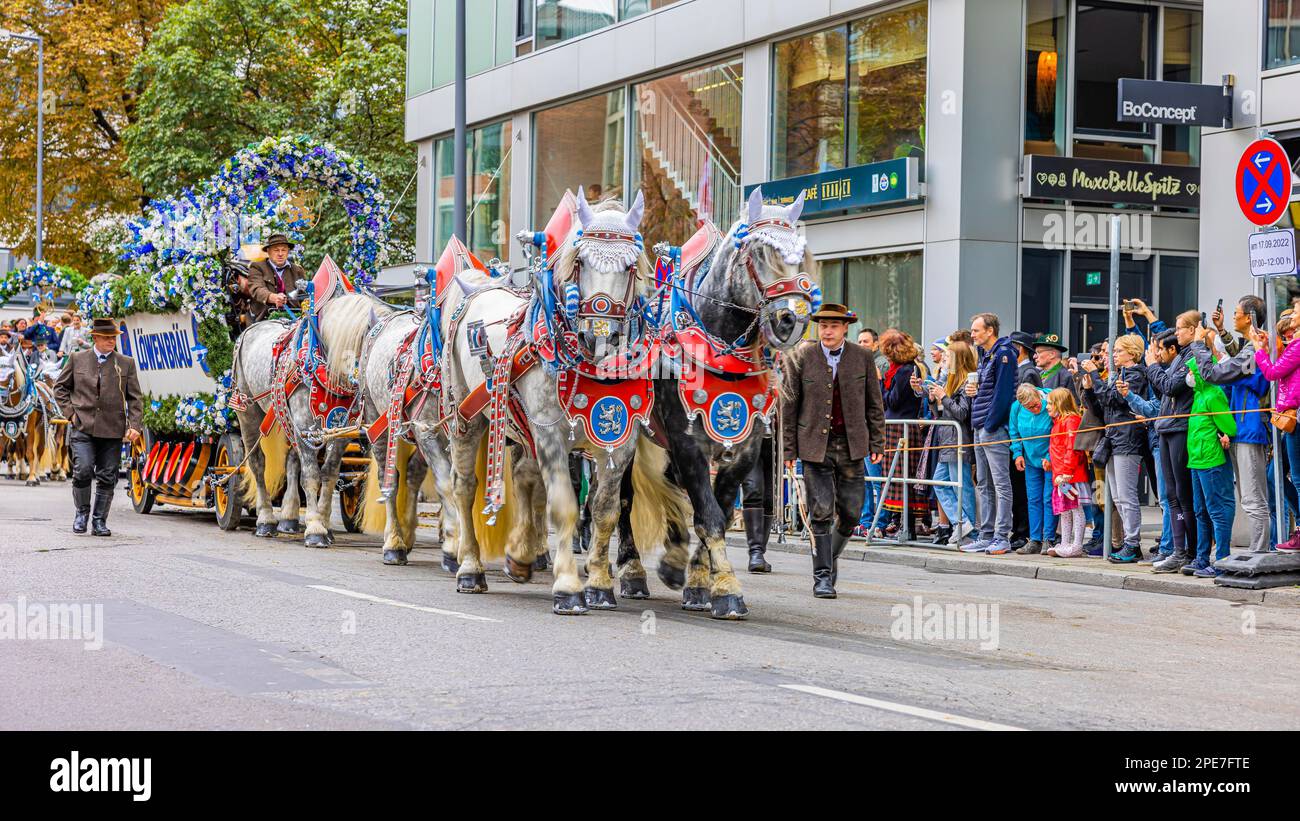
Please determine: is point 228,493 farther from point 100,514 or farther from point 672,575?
point 672,575

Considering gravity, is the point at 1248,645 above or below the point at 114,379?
below

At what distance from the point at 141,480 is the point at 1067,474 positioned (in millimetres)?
10173

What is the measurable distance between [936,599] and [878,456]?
3.83 ft

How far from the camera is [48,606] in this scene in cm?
960

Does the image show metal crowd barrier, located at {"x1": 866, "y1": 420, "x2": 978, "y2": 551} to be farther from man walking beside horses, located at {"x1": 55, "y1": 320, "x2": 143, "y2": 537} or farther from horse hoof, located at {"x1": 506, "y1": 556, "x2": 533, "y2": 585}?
man walking beside horses, located at {"x1": 55, "y1": 320, "x2": 143, "y2": 537}

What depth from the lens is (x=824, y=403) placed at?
38.1ft

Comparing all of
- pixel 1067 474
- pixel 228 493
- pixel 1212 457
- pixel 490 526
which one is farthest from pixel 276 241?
pixel 1212 457

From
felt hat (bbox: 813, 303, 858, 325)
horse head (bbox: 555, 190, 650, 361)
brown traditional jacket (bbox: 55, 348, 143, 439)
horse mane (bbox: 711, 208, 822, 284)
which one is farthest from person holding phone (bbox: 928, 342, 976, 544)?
brown traditional jacket (bbox: 55, 348, 143, 439)

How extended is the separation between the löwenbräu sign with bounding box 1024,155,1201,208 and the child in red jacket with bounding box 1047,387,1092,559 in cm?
587

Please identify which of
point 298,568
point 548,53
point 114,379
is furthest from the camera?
point 548,53

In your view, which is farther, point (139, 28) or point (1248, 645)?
point (139, 28)
